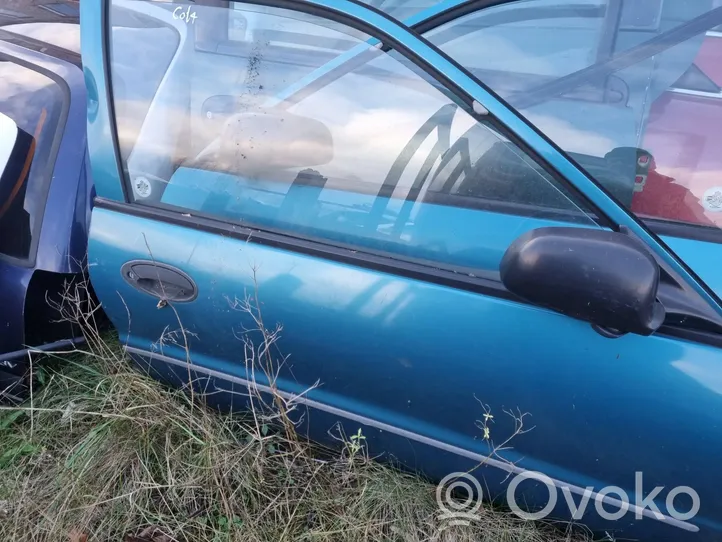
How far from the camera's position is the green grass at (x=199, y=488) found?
170cm

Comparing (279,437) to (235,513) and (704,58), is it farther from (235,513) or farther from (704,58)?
(704,58)

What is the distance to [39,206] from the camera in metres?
1.85

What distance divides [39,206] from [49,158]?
17 centimetres

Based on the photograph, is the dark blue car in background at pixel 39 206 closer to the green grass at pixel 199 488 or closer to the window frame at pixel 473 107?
the green grass at pixel 199 488

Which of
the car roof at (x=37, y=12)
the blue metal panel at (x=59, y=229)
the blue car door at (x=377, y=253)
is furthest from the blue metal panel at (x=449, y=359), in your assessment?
the car roof at (x=37, y=12)

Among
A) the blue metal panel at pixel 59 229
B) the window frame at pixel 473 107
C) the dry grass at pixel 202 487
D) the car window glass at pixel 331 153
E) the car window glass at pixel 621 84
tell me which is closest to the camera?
the window frame at pixel 473 107

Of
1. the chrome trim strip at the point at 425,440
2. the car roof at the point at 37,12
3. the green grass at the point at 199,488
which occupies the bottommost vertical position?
the green grass at the point at 199,488

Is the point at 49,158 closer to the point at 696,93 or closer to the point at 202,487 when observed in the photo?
the point at 202,487

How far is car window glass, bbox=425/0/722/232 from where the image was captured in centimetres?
153

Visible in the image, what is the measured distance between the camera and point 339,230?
59.5 inches

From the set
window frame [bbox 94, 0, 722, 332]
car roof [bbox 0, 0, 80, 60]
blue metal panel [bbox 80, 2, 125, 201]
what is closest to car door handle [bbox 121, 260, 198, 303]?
window frame [bbox 94, 0, 722, 332]

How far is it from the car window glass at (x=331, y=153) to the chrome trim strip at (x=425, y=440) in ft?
1.60

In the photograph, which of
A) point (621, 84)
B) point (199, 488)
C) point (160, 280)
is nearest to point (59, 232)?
point (160, 280)

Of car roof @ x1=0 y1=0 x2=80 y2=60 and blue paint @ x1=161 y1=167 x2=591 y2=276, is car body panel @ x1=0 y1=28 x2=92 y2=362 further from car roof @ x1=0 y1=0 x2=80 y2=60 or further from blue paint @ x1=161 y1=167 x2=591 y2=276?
blue paint @ x1=161 y1=167 x2=591 y2=276
